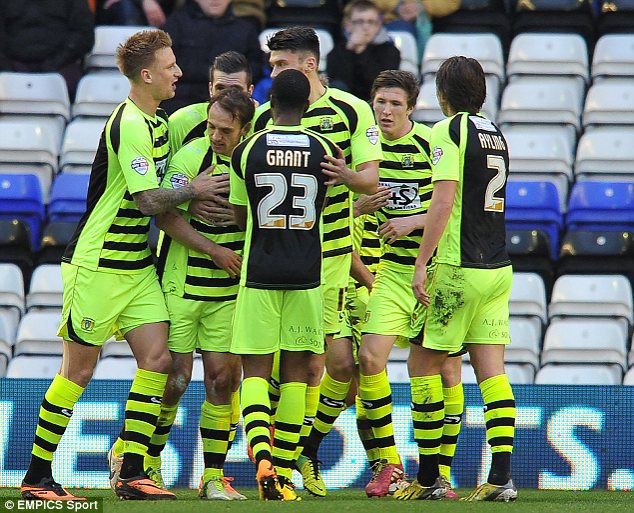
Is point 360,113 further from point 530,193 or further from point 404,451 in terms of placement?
point 530,193

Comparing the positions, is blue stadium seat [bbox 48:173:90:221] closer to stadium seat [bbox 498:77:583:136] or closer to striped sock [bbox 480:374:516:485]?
stadium seat [bbox 498:77:583:136]

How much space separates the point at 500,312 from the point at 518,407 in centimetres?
188

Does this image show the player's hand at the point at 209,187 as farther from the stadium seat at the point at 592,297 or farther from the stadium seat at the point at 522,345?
the stadium seat at the point at 592,297

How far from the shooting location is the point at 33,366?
10.4 meters

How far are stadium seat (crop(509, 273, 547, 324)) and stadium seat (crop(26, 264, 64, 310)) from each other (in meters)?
3.58

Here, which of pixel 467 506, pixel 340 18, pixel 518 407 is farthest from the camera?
pixel 340 18

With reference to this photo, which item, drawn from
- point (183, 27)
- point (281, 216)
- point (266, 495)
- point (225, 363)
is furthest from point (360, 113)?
point (183, 27)

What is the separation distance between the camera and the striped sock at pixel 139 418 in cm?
725

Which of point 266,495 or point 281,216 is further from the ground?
point 281,216

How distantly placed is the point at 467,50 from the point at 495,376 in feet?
19.3

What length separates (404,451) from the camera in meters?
Result: 9.12

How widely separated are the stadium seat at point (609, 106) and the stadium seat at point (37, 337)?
16.5 ft

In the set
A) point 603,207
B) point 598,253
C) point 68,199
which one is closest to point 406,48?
point 603,207

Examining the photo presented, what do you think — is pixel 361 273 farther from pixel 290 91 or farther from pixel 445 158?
pixel 290 91
